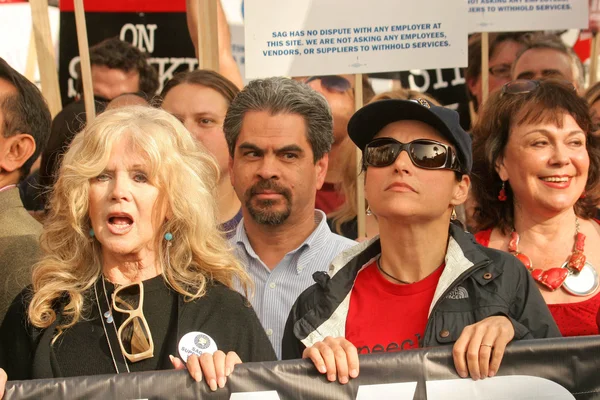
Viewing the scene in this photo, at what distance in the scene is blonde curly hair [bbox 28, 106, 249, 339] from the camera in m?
2.77

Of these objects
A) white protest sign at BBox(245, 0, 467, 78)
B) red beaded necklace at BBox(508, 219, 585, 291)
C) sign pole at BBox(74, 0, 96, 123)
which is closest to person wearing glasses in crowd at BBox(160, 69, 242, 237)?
white protest sign at BBox(245, 0, 467, 78)

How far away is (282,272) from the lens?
3.40 m

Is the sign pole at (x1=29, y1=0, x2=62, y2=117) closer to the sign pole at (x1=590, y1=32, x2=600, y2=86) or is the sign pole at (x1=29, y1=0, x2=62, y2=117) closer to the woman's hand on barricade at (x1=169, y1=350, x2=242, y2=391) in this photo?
the woman's hand on barricade at (x1=169, y1=350, x2=242, y2=391)

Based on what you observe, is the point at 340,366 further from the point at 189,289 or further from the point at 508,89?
the point at 508,89

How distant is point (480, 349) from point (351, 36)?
6.90 feet

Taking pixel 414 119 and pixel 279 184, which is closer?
pixel 414 119

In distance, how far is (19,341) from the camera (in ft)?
8.73

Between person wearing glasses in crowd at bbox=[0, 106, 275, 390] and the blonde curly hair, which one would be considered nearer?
person wearing glasses in crowd at bbox=[0, 106, 275, 390]

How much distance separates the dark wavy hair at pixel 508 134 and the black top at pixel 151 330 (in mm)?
1205

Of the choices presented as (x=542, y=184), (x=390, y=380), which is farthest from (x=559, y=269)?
(x=390, y=380)

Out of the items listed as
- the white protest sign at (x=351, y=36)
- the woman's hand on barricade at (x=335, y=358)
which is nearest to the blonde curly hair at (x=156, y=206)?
the woman's hand on barricade at (x=335, y=358)

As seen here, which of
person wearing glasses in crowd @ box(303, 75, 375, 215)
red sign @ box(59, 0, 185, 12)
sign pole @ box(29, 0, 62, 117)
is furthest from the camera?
red sign @ box(59, 0, 185, 12)

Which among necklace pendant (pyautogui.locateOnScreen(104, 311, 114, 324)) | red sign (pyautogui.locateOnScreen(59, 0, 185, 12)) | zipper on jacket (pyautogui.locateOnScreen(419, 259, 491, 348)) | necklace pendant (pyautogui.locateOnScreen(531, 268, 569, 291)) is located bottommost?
necklace pendant (pyautogui.locateOnScreen(531, 268, 569, 291))

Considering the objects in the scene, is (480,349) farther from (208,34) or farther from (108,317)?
(208,34)
